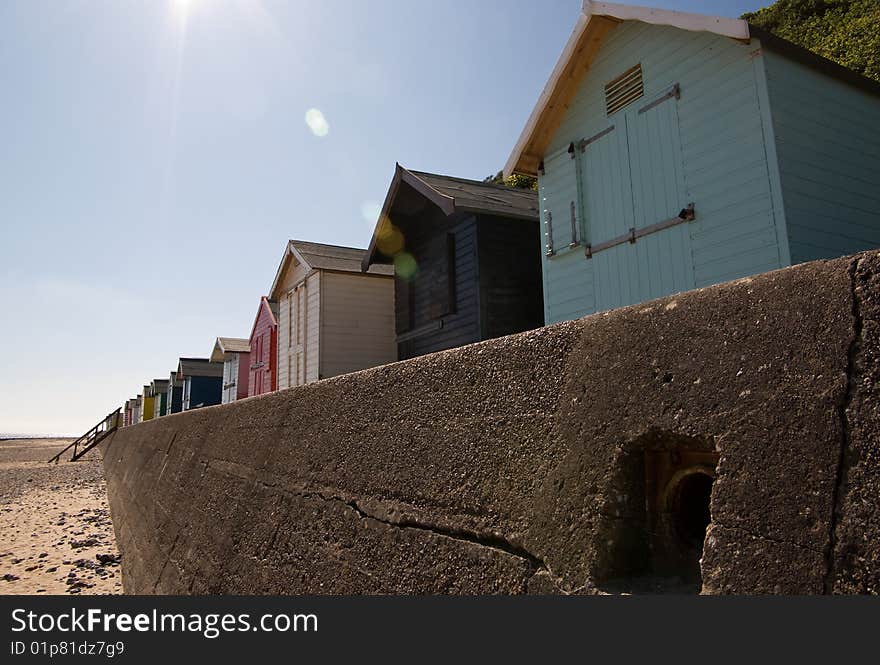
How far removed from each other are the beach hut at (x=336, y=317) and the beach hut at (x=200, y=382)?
25.3 m

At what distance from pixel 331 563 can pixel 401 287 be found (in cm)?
1266

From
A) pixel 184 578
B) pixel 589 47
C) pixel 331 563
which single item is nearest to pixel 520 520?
pixel 331 563

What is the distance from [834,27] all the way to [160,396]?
170ft

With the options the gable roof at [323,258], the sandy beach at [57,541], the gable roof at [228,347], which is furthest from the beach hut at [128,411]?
the gable roof at [323,258]

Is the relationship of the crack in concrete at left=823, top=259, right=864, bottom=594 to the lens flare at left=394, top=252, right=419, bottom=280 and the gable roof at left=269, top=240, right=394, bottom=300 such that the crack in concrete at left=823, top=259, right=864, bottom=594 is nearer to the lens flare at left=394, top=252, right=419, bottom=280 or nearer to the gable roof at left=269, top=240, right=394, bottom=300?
the lens flare at left=394, top=252, right=419, bottom=280

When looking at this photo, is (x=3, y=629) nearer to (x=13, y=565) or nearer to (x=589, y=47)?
(x=589, y=47)

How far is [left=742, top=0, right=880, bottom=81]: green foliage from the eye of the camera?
1484 cm

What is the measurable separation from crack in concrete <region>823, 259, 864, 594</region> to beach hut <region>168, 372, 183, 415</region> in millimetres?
47984

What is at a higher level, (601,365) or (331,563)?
(601,365)

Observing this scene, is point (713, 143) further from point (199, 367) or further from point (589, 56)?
point (199, 367)

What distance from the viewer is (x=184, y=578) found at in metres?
4.67

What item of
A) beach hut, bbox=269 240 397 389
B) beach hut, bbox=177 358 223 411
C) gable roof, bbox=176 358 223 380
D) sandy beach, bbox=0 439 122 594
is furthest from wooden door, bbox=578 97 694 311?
gable roof, bbox=176 358 223 380

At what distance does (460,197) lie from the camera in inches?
474

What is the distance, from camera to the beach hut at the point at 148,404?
55.8 metres
